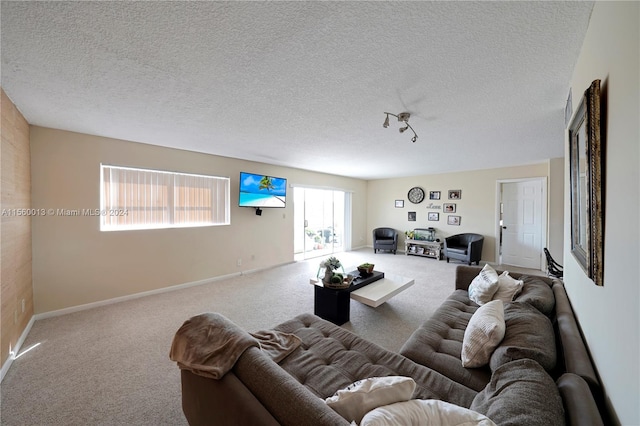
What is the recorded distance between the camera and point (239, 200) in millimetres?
4641

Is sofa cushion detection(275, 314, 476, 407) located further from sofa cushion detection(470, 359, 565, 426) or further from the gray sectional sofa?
sofa cushion detection(470, 359, 565, 426)

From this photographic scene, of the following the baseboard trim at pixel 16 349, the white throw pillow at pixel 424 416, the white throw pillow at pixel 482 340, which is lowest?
the baseboard trim at pixel 16 349

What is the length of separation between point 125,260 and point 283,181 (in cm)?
307

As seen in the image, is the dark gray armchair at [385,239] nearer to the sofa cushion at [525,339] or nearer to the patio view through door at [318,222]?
the patio view through door at [318,222]

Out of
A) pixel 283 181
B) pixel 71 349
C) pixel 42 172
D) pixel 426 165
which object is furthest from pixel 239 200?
pixel 426 165

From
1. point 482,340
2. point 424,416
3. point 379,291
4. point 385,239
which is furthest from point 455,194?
point 424,416

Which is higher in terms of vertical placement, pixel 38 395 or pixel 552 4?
pixel 552 4

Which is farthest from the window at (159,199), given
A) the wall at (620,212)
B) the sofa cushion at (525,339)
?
the wall at (620,212)

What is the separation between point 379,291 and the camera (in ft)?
9.53

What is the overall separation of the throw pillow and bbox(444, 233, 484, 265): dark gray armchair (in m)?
5.31

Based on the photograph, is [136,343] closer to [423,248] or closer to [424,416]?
[424,416]

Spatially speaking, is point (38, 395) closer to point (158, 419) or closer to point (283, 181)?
point (158, 419)

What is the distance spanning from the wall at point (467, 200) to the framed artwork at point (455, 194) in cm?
8

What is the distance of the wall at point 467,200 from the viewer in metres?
5.11
